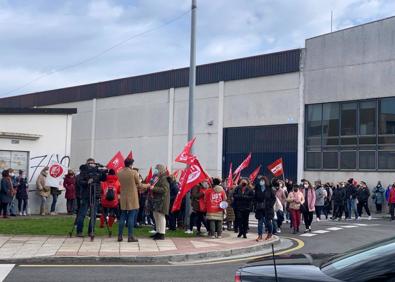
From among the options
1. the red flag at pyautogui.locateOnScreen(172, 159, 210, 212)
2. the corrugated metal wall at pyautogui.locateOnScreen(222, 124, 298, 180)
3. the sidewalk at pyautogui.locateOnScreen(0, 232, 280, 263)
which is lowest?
the sidewalk at pyautogui.locateOnScreen(0, 232, 280, 263)

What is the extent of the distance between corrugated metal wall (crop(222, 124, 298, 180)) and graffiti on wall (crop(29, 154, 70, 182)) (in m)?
18.5

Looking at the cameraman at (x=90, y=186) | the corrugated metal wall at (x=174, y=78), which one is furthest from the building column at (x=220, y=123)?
the cameraman at (x=90, y=186)

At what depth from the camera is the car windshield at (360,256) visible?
14.4 feet

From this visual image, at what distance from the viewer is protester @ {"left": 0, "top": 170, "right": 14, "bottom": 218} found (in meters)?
19.5

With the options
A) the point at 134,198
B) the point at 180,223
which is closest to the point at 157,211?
the point at 134,198

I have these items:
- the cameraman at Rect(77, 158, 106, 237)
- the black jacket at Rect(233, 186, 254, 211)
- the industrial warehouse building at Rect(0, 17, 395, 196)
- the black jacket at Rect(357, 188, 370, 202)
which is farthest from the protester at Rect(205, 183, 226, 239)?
the industrial warehouse building at Rect(0, 17, 395, 196)

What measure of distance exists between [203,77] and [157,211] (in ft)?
105

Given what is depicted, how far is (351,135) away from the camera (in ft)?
114

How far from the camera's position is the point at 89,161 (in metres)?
14.0

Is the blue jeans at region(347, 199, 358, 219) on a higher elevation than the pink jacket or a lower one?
lower

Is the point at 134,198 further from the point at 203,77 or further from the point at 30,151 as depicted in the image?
the point at 203,77

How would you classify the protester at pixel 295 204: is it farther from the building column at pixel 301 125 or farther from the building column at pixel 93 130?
the building column at pixel 93 130

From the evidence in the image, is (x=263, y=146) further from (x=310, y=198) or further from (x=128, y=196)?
(x=128, y=196)

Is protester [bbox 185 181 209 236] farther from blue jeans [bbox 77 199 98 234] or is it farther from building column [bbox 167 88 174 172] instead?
building column [bbox 167 88 174 172]
